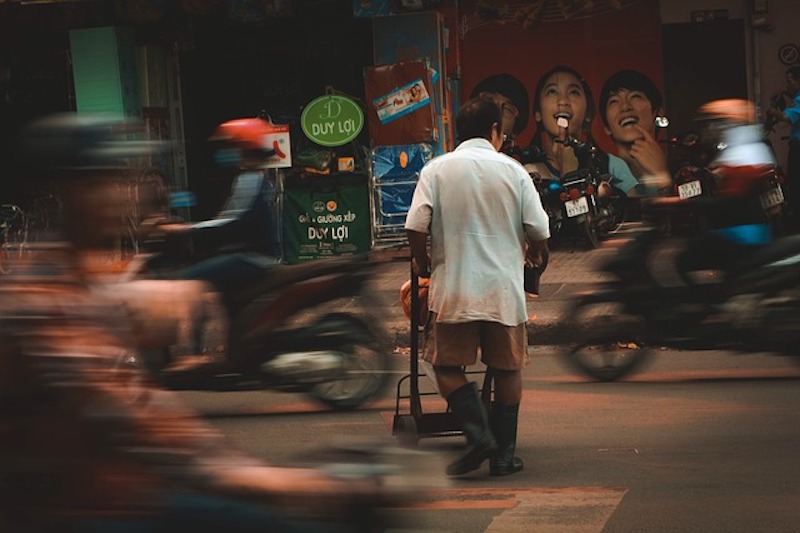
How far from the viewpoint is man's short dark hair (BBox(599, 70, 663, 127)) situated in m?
17.1

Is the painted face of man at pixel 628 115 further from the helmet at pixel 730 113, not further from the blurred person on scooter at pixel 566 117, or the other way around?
the helmet at pixel 730 113

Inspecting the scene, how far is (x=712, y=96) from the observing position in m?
17.0

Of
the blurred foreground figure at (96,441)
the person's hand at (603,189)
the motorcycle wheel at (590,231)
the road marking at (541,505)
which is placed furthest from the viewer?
the person's hand at (603,189)

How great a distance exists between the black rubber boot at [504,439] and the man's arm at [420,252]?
2.50ft

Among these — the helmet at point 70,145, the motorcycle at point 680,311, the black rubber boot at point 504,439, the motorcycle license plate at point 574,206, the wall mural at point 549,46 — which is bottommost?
the black rubber boot at point 504,439

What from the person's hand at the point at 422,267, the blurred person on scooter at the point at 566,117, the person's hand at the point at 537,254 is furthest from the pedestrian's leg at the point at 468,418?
the blurred person on scooter at the point at 566,117

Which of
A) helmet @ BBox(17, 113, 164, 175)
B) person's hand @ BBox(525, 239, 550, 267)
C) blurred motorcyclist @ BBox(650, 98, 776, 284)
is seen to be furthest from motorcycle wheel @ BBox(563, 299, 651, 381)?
helmet @ BBox(17, 113, 164, 175)

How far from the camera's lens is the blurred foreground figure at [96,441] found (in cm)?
305

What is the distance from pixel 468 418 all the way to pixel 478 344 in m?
0.37

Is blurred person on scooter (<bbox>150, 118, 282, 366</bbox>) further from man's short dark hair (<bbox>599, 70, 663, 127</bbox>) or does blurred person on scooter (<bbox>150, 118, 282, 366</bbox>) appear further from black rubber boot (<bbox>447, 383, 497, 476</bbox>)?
man's short dark hair (<bbox>599, 70, 663, 127</bbox>)

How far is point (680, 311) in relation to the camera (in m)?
8.91

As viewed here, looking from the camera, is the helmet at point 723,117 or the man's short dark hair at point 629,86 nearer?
the helmet at point 723,117

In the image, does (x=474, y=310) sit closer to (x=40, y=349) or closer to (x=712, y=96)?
(x=40, y=349)

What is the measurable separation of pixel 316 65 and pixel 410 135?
6.34 ft
